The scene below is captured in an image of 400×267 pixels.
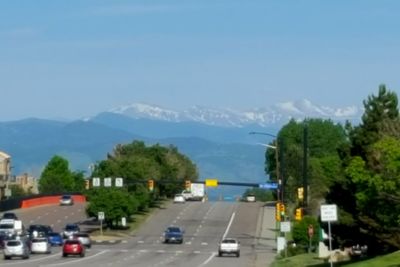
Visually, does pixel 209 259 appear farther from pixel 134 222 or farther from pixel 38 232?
pixel 134 222

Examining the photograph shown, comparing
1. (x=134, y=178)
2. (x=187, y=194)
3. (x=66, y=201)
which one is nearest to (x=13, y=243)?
(x=134, y=178)

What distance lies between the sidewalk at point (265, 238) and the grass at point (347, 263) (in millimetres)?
2044

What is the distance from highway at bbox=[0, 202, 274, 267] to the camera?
7129cm

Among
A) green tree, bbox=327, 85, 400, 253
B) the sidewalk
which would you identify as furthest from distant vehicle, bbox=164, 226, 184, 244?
green tree, bbox=327, 85, 400, 253

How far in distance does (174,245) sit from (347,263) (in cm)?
4199

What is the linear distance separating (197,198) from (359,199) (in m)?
119

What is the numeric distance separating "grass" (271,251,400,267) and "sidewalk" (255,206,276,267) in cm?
204

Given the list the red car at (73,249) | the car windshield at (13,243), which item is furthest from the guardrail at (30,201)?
the car windshield at (13,243)

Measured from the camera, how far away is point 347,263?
188 ft

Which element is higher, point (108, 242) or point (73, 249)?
point (108, 242)

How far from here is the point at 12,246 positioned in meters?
74.2

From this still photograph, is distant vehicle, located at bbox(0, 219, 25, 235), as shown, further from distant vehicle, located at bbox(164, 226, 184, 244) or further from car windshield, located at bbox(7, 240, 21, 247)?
car windshield, located at bbox(7, 240, 21, 247)

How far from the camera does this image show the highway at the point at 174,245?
234 feet

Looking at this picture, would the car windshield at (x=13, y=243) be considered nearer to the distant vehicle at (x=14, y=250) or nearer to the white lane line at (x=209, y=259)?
the distant vehicle at (x=14, y=250)
